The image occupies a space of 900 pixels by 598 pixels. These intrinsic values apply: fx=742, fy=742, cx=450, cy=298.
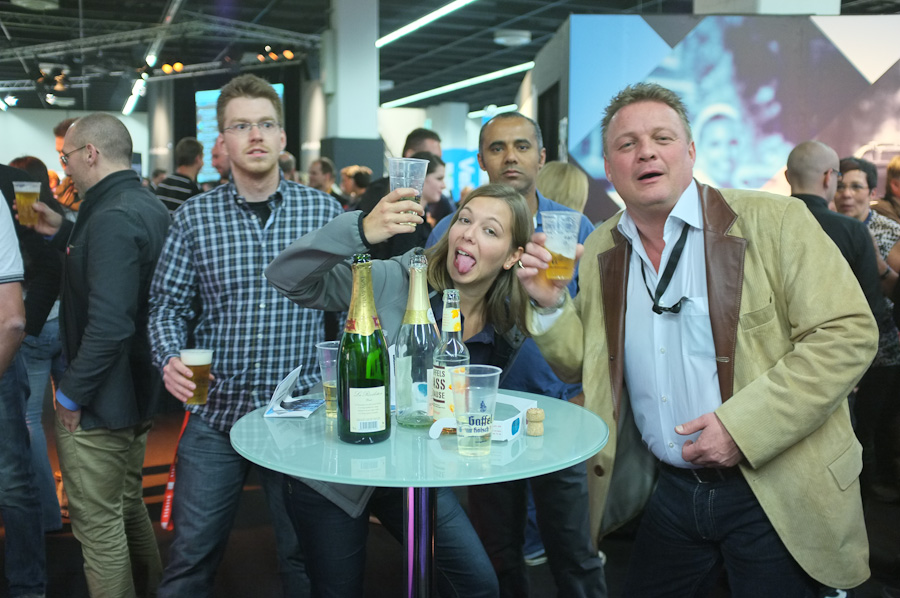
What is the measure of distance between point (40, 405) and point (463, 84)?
17.8 metres

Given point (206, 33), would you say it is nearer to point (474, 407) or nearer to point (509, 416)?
point (509, 416)

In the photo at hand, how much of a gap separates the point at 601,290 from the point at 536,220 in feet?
3.73

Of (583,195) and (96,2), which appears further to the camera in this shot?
(96,2)

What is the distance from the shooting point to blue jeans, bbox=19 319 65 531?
3.58 m

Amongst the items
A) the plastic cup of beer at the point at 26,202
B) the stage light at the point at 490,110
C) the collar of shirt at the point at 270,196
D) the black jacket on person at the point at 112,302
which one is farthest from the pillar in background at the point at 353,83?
the stage light at the point at 490,110

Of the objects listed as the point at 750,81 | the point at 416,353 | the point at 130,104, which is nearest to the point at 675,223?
the point at 416,353

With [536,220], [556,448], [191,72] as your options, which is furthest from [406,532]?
[191,72]

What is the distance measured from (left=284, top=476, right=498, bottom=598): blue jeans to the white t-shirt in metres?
1.36

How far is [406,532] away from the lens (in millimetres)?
1732

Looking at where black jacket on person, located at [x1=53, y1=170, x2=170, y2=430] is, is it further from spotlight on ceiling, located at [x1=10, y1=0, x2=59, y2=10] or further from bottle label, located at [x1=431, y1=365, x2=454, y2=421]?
spotlight on ceiling, located at [x1=10, y1=0, x2=59, y2=10]

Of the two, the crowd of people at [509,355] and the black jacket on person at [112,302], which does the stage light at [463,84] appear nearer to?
the black jacket on person at [112,302]

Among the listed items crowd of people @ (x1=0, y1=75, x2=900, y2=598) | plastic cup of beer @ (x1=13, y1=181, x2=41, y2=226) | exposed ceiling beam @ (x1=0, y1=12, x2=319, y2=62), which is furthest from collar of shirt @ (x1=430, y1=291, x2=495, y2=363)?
exposed ceiling beam @ (x1=0, y1=12, x2=319, y2=62)

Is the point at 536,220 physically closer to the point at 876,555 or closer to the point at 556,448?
the point at 556,448

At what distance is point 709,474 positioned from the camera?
5.98 ft
